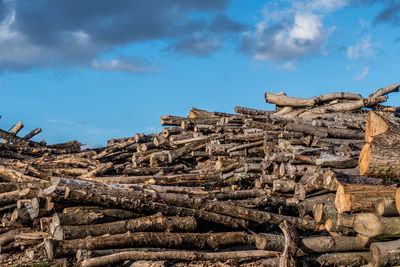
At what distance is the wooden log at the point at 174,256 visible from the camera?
6086mm

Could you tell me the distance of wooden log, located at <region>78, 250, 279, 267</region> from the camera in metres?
6.09

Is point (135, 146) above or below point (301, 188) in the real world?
above

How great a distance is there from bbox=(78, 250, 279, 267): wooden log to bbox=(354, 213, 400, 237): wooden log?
1.54 metres

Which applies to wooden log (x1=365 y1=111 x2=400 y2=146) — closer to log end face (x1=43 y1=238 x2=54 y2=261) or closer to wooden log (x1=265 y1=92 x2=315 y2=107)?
log end face (x1=43 y1=238 x2=54 y2=261)

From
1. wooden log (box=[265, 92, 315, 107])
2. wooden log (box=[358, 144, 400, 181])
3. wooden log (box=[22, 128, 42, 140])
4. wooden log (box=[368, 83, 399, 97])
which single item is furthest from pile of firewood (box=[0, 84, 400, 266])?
wooden log (box=[22, 128, 42, 140])

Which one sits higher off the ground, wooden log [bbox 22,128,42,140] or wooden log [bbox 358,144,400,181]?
wooden log [bbox 22,128,42,140]

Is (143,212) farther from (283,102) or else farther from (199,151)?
(283,102)

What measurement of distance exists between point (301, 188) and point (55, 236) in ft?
17.0

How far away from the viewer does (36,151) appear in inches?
623

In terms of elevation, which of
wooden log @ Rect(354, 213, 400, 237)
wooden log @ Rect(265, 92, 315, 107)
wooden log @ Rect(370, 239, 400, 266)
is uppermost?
wooden log @ Rect(265, 92, 315, 107)

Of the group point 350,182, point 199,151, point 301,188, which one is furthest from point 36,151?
point 350,182

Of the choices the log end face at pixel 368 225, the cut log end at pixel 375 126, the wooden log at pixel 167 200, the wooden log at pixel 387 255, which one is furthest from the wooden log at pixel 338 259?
the cut log end at pixel 375 126

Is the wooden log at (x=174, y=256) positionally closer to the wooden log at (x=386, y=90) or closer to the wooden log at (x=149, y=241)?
the wooden log at (x=149, y=241)

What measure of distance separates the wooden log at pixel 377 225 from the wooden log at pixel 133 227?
116 inches
